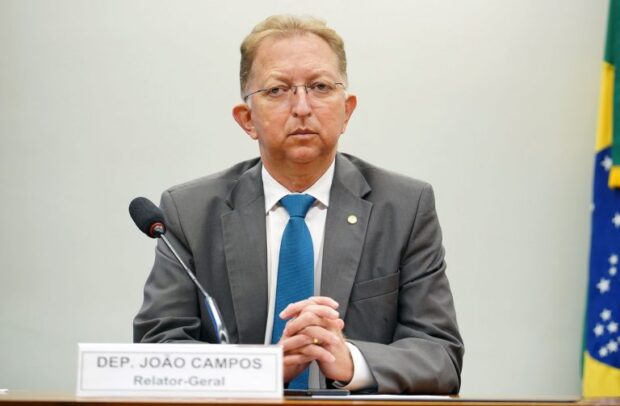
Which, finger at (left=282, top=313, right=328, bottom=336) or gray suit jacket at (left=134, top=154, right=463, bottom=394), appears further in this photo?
gray suit jacket at (left=134, top=154, right=463, bottom=394)

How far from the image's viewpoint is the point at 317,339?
2.54m

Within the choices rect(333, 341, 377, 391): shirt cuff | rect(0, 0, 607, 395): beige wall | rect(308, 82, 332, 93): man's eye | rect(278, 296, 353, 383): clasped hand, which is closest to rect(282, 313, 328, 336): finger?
rect(278, 296, 353, 383): clasped hand

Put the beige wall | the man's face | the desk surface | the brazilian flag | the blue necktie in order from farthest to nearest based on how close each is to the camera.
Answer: the beige wall < the brazilian flag < the man's face < the blue necktie < the desk surface

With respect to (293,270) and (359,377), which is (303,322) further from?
(293,270)

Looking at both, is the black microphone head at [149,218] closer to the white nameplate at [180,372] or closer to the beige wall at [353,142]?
the white nameplate at [180,372]

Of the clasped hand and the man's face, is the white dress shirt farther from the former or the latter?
the clasped hand

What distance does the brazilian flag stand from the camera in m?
3.99

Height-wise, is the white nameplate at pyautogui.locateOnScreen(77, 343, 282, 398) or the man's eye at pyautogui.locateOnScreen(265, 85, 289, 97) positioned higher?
the man's eye at pyautogui.locateOnScreen(265, 85, 289, 97)

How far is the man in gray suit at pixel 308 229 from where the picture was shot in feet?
9.75

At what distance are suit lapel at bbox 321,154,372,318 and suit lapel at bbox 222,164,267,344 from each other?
198 millimetres

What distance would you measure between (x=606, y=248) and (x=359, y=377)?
6.00ft

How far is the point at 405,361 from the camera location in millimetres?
2656

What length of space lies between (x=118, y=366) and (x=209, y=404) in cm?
27

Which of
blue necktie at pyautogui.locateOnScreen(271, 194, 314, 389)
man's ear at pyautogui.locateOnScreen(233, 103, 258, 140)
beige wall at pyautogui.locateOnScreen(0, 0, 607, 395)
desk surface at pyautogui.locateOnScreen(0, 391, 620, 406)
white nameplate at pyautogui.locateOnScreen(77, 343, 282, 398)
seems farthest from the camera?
beige wall at pyautogui.locateOnScreen(0, 0, 607, 395)
